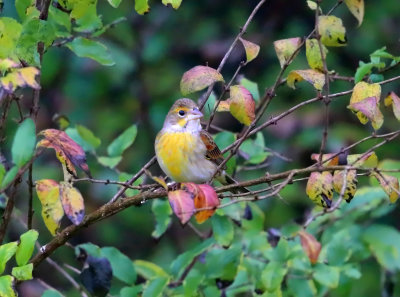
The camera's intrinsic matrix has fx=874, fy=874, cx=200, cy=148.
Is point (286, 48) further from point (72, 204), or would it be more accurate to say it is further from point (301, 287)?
point (301, 287)

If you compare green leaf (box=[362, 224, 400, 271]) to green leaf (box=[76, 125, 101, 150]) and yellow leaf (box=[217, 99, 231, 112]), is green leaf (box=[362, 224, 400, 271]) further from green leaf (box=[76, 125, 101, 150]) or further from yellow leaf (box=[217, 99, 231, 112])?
yellow leaf (box=[217, 99, 231, 112])

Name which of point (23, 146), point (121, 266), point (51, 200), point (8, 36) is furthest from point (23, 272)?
point (121, 266)

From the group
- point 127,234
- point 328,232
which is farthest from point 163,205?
point 127,234

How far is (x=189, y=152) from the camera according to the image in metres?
3.35

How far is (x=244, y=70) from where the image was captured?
20.6 feet

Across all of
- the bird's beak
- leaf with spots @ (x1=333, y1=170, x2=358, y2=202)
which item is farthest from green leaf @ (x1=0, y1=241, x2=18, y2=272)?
the bird's beak

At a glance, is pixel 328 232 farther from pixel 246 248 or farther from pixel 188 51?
pixel 188 51

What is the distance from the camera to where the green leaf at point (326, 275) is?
313 cm

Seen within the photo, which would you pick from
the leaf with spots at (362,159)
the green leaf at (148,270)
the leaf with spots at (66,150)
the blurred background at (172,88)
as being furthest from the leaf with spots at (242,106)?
the blurred background at (172,88)

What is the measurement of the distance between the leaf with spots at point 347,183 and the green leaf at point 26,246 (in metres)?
0.79

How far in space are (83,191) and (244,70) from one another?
4.70ft

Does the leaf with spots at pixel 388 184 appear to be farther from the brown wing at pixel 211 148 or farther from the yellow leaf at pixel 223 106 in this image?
the brown wing at pixel 211 148

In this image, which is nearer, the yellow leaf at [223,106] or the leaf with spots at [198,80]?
the leaf with spots at [198,80]

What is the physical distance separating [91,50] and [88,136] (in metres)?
0.41
